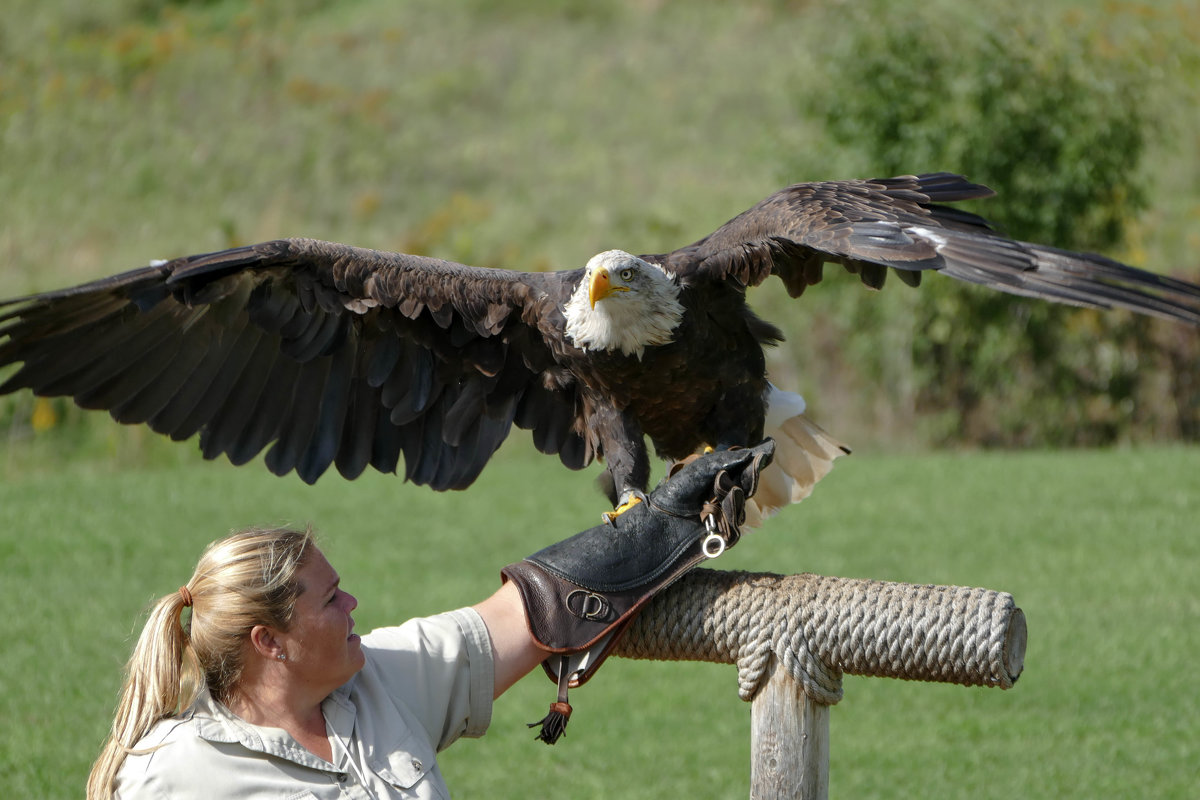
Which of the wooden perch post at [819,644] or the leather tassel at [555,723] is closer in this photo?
the wooden perch post at [819,644]

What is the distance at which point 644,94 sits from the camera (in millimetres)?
23141

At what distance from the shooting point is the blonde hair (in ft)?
7.79

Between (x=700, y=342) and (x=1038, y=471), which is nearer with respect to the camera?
(x=700, y=342)

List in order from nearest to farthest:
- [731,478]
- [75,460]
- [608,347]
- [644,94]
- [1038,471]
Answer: [731,478] → [608,347] → [1038,471] → [75,460] → [644,94]

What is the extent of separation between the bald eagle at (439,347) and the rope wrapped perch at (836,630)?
1.13 metres

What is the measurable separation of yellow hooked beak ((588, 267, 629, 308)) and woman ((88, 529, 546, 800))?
A: 1397 mm

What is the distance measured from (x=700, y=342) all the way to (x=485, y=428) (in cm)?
77

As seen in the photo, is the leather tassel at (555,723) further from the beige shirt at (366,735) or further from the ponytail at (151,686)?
the ponytail at (151,686)

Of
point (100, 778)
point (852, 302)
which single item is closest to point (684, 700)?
point (100, 778)

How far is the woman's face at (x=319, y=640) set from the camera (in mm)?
2420

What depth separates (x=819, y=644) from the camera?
8.20ft

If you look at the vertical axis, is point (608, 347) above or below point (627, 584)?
above

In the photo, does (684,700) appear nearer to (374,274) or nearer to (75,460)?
(374,274)

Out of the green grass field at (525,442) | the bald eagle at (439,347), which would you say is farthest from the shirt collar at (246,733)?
the bald eagle at (439,347)
